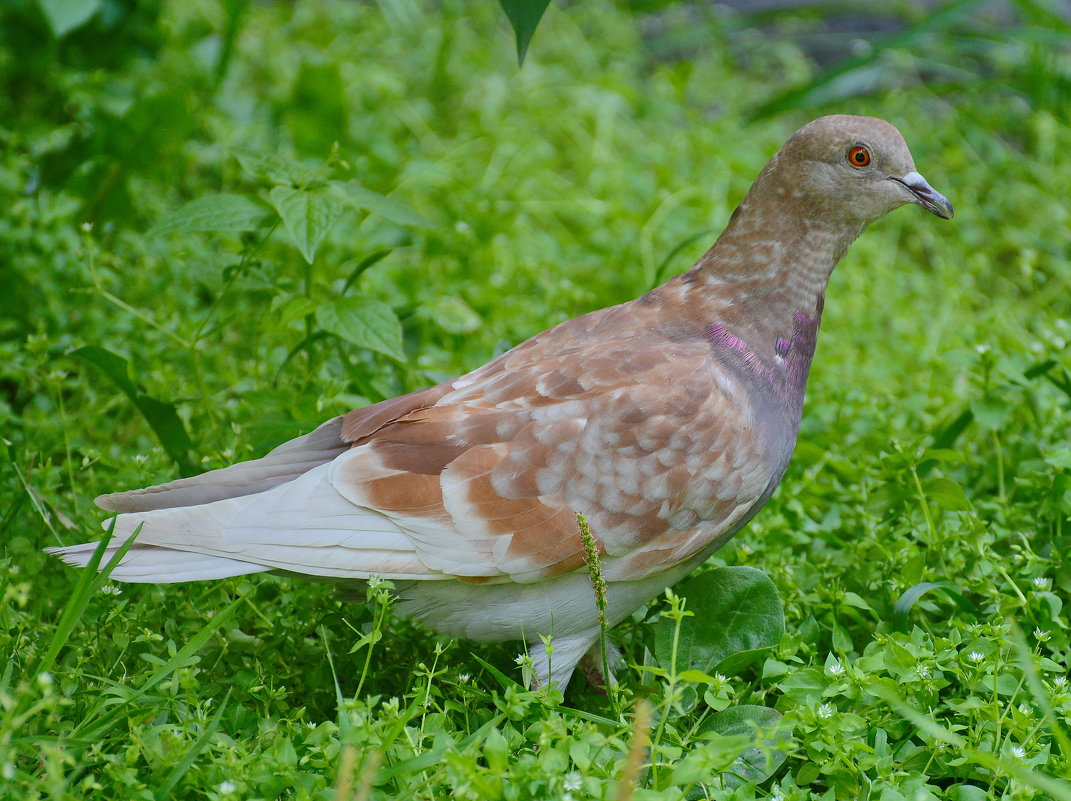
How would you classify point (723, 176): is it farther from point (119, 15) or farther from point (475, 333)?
point (119, 15)

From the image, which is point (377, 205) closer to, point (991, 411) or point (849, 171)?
point (849, 171)

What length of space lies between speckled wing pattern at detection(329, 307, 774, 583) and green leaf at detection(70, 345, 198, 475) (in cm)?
73

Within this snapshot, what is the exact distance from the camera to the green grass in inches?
83.0

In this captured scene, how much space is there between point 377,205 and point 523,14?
2.38 ft

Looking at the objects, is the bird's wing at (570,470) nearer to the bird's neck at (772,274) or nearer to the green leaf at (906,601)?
the bird's neck at (772,274)

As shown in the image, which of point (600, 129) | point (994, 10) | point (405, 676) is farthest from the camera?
point (994, 10)

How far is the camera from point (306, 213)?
277cm

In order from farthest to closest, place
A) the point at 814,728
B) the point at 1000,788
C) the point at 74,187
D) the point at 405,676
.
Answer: the point at 74,187, the point at 405,676, the point at 1000,788, the point at 814,728

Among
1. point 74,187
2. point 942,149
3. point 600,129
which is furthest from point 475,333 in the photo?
point 942,149

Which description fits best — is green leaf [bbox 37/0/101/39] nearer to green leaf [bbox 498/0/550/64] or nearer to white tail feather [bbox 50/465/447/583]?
green leaf [bbox 498/0/550/64]

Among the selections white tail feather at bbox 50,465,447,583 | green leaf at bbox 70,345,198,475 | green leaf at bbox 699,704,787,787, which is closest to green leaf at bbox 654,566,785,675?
green leaf at bbox 699,704,787,787

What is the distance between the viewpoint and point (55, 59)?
4.62m

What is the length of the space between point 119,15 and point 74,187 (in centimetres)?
112

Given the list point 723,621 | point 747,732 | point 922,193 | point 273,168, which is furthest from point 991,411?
point 273,168
